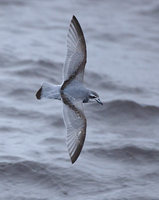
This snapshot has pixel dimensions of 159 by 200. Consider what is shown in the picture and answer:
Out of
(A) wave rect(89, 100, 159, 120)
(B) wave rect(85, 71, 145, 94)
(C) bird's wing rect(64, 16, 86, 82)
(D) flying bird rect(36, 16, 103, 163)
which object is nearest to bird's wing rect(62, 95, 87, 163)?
(D) flying bird rect(36, 16, 103, 163)

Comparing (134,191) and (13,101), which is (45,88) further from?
(13,101)

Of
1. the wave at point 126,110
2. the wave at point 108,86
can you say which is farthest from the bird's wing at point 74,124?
the wave at point 108,86

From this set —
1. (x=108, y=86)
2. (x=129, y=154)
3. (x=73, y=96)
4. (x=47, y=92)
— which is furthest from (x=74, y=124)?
(x=108, y=86)

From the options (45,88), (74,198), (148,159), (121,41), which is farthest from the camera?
(121,41)

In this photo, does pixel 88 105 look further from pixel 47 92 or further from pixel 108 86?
pixel 47 92

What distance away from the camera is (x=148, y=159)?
9156 mm

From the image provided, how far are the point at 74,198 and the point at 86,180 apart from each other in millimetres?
543

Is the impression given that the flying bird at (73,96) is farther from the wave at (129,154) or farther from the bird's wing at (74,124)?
the wave at (129,154)

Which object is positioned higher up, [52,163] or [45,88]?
[45,88]

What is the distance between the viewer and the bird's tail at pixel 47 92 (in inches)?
282

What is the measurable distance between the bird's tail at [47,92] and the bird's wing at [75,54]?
0.89 feet

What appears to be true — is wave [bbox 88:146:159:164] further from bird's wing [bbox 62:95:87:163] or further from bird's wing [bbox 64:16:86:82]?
bird's wing [bbox 64:16:86:82]

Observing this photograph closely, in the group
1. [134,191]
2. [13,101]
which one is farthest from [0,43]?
[134,191]

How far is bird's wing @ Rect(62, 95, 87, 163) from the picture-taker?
24.1 feet
